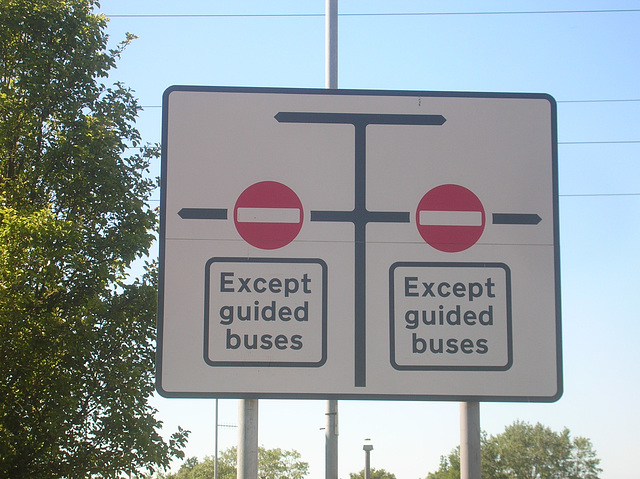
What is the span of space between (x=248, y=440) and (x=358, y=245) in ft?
2.87

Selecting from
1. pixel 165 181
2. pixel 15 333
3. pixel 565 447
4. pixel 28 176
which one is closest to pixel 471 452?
pixel 165 181

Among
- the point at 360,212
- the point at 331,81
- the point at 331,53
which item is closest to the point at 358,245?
the point at 360,212

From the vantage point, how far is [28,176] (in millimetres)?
13836

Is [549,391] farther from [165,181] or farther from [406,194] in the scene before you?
[165,181]

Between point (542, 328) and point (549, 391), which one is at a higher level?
point (542, 328)

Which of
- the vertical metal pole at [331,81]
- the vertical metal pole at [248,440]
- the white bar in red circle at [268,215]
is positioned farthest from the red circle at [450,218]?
the vertical metal pole at [331,81]

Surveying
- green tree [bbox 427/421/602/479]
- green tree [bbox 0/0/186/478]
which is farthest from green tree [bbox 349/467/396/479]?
green tree [bbox 0/0/186/478]

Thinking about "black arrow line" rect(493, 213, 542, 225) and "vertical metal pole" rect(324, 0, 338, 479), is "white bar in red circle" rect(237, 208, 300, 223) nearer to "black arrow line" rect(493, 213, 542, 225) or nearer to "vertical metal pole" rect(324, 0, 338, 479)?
"black arrow line" rect(493, 213, 542, 225)

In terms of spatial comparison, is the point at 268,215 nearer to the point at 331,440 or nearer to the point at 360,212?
the point at 360,212

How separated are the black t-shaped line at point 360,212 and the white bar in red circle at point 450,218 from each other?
7 cm

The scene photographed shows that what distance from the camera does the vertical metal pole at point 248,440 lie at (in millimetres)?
3107

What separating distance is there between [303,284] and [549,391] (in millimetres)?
1053

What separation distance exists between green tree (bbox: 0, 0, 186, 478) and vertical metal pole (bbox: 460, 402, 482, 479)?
995cm

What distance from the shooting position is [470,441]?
10.3ft
